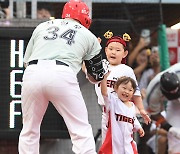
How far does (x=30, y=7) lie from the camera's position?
28.2 feet

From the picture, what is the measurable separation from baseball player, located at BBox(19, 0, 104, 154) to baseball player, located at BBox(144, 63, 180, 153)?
6.68 feet

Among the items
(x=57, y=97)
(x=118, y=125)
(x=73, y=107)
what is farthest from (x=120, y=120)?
(x=57, y=97)

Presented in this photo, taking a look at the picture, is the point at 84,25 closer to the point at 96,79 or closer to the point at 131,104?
the point at 96,79

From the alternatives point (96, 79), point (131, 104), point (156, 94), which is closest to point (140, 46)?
point (156, 94)

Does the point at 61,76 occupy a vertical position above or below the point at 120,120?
above

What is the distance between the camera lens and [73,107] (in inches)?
215

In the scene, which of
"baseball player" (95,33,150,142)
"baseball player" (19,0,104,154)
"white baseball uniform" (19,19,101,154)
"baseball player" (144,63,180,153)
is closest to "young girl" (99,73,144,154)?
"baseball player" (95,33,150,142)

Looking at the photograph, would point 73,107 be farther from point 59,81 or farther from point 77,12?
point 77,12

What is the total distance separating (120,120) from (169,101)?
1.72 m

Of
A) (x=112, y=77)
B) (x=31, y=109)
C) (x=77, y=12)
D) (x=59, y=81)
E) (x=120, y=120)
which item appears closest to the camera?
(x=59, y=81)

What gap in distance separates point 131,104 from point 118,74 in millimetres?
325

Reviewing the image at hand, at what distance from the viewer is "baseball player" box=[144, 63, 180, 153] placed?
764 centimetres

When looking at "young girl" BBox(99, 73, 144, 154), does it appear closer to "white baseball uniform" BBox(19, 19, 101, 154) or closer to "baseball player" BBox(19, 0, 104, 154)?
"baseball player" BBox(19, 0, 104, 154)

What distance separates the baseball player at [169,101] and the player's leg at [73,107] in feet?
7.59
